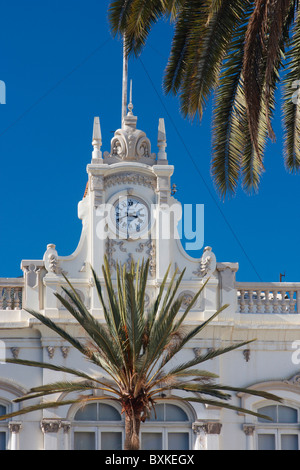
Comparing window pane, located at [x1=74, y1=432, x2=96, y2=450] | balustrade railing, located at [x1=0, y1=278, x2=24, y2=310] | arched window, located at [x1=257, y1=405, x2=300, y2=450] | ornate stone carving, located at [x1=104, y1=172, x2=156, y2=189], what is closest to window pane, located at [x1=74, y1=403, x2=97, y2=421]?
window pane, located at [x1=74, y1=432, x2=96, y2=450]

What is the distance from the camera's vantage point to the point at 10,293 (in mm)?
30688

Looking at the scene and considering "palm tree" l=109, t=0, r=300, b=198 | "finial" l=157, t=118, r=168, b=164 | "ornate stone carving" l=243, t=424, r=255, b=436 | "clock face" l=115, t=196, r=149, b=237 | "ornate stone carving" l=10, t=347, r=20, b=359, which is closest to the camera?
"palm tree" l=109, t=0, r=300, b=198

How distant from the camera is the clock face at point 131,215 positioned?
31188 mm

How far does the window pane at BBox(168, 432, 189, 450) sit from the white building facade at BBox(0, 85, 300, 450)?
0.03m

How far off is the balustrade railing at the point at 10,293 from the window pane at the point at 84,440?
3.71 metres

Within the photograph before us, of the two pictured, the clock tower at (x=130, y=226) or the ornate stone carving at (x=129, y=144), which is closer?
the clock tower at (x=130, y=226)

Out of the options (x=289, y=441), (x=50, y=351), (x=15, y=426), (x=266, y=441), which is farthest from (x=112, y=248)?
(x=289, y=441)

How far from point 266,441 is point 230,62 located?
13.0 meters

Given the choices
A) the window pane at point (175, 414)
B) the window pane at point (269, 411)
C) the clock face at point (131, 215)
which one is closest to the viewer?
the window pane at point (175, 414)

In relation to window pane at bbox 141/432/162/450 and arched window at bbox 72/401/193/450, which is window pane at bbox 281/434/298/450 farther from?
window pane at bbox 141/432/162/450

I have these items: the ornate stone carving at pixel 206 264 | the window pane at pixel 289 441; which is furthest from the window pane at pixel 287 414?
the ornate stone carving at pixel 206 264

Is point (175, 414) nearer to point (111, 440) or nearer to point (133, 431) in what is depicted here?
point (111, 440)

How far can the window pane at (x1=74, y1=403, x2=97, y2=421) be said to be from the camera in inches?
1185

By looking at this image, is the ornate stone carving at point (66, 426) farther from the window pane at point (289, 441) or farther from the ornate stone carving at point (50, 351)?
the window pane at point (289, 441)
